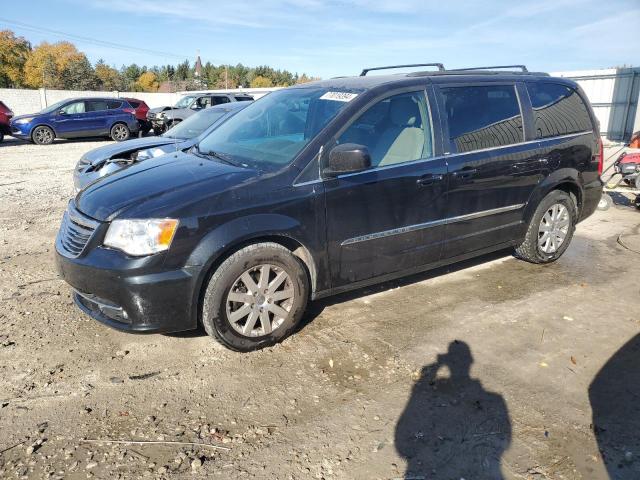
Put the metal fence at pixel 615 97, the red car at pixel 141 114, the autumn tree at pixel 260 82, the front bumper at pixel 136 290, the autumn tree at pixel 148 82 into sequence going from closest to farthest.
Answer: the front bumper at pixel 136 290 → the metal fence at pixel 615 97 → the red car at pixel 141 114 → the autumn tree at pixel 148 82 → the autumn tree at pixel 260 82

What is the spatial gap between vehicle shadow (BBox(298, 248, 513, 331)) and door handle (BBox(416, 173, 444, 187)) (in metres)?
1.14

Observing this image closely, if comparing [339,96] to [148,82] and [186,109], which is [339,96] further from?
[148,82]

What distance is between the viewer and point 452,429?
2756 mm

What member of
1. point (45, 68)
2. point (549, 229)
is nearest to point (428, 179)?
point (549, 229)

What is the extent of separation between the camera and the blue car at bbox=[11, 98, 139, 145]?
18578 mm

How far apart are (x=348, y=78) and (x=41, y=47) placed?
298ft

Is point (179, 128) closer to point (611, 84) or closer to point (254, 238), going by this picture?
point (254, 238)

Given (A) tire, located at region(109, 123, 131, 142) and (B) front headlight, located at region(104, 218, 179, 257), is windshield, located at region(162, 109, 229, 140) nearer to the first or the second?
(B) front headlight, located at region(104, 218, 179, 257)

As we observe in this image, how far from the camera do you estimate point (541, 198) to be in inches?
199

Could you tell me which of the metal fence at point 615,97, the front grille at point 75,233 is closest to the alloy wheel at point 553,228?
the front grille at point 75,233

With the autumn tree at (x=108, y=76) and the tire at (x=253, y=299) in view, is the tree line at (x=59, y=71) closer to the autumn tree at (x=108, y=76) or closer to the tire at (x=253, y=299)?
the autumn tree at (x=108, y=76)

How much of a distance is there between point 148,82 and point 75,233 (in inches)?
4111

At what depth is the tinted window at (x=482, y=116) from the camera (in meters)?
4.33

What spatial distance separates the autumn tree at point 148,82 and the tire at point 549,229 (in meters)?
100
